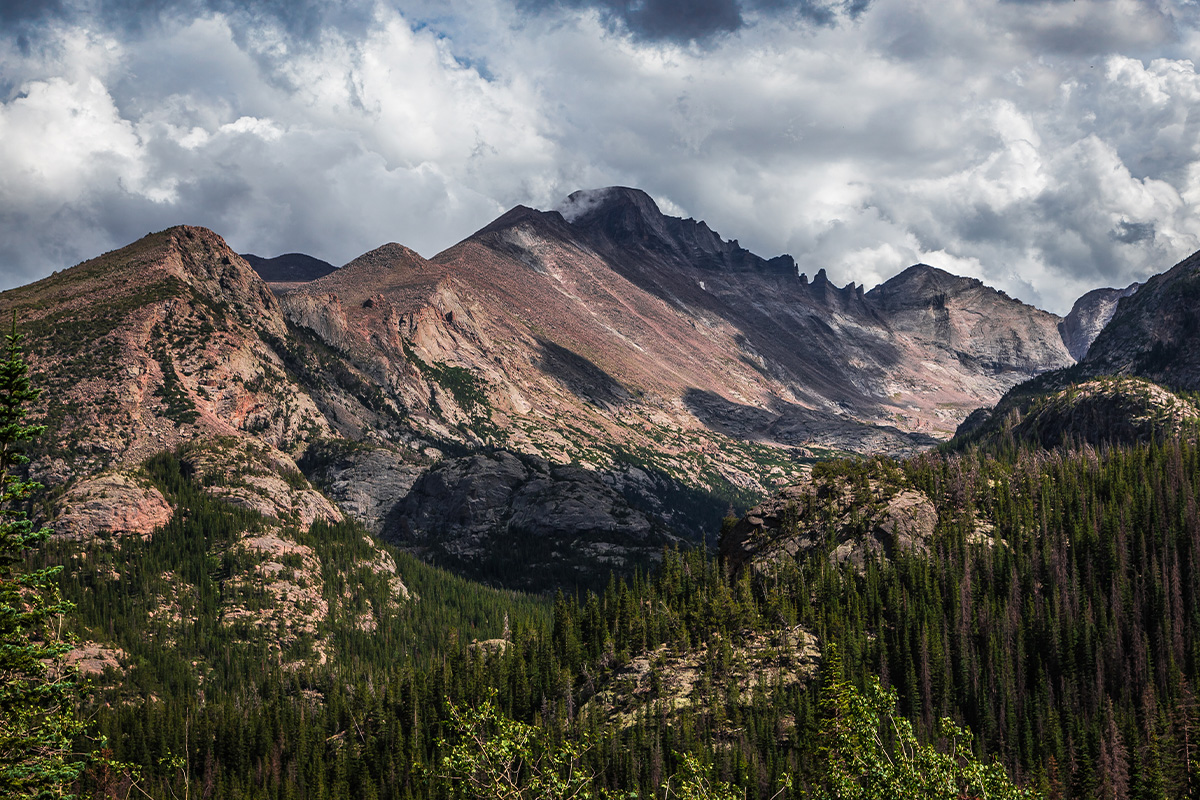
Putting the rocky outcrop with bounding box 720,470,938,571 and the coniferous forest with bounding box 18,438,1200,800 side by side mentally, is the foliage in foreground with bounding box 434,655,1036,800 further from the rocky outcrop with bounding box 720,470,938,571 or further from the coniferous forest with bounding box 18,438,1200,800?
the rocky outcrop with bounding box 720,470,938,571

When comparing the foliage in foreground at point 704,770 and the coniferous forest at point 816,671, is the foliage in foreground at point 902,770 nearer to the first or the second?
the foliage in foreground at point 704,770

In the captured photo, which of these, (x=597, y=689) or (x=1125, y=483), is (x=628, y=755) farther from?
(x=1125, y=483)

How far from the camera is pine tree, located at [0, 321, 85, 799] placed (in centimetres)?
3300

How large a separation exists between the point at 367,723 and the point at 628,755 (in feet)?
182

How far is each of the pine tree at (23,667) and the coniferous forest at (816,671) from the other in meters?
82.0

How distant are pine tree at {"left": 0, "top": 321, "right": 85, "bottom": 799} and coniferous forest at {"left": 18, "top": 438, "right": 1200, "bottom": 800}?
269 ft

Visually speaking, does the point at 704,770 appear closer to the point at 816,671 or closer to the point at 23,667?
the point at 23,667

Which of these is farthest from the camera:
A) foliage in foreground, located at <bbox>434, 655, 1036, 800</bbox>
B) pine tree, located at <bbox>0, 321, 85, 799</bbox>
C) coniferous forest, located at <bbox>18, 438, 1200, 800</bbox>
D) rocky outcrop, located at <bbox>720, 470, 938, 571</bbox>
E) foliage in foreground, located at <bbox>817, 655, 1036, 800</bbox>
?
rocky outcrop, located at <bbox>720, 470, 938, 571</bbox>

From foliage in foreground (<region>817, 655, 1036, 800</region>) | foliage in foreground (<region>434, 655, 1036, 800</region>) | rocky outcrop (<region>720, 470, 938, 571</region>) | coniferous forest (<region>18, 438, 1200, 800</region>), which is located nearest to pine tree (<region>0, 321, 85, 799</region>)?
foliage in foreground (<region>434, 655, 1036, 800</region>)

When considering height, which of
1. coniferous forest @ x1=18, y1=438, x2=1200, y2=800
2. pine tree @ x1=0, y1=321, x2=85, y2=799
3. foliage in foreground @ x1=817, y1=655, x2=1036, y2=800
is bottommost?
coniferous forest @ x1=18, y1=438, x2=1200, y2=800

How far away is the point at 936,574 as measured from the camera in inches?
6078

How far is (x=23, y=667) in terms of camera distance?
33844mm

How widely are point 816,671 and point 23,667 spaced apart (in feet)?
375

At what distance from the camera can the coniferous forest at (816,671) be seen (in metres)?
118
